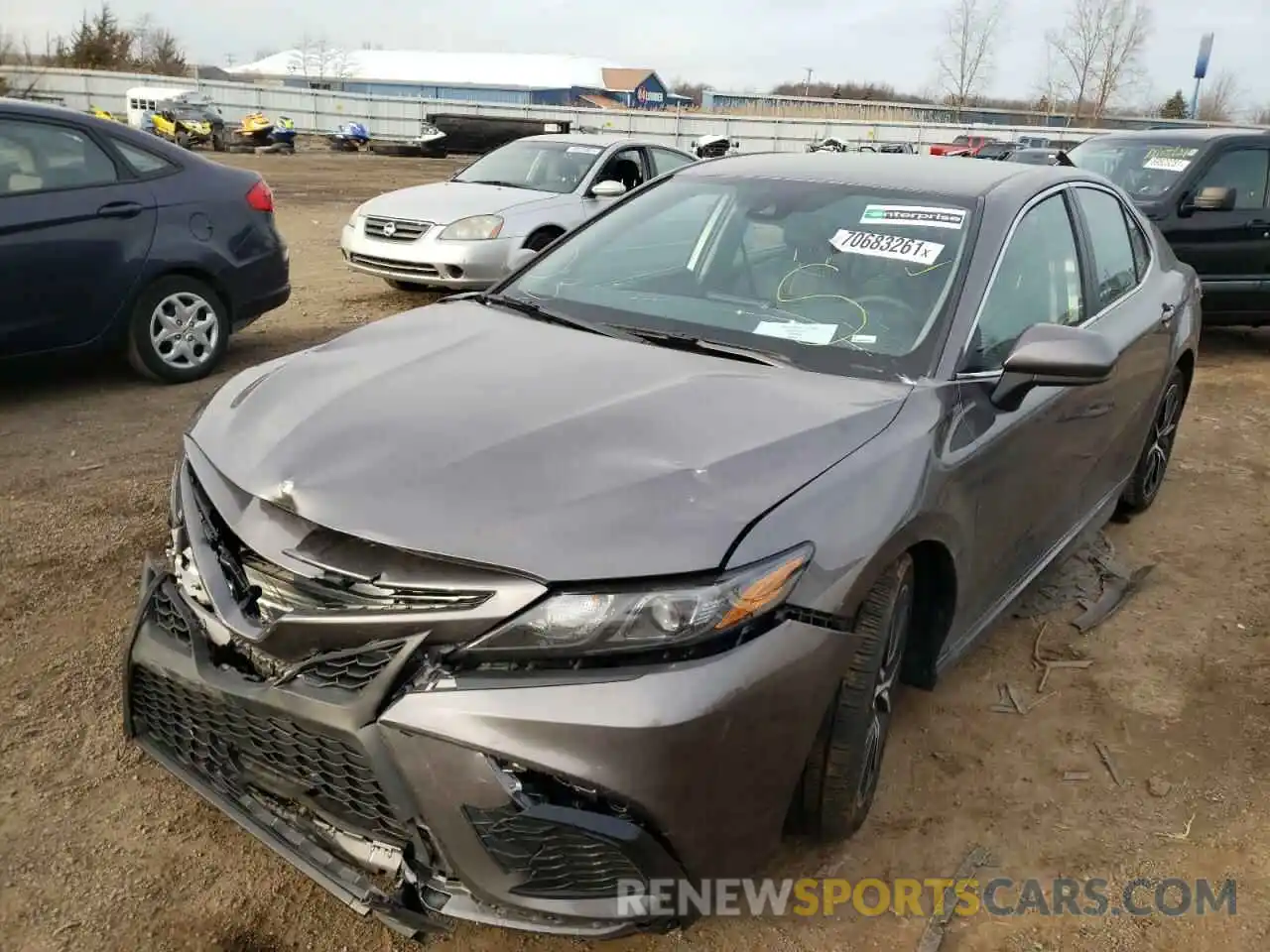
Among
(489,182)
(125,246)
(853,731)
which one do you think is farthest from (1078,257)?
(489,182)

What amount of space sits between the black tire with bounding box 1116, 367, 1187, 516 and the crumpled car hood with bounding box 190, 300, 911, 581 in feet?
8.62

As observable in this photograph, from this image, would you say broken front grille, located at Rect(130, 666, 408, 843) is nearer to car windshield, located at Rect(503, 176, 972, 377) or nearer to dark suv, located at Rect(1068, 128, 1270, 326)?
car windshield, located at Rect(503, 176, 972, 377)

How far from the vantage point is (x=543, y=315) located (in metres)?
3.20

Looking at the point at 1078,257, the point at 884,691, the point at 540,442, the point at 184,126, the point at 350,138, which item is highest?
the point at 1078,257

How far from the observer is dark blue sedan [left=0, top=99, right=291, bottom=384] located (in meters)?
5.33

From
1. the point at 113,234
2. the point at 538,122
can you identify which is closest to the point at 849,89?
the point at 538,122

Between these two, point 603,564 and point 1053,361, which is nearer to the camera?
point 603,564

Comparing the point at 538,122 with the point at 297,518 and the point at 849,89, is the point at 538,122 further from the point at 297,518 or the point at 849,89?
the point at 849,89

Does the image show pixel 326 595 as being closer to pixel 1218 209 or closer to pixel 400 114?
pixel 1218 209

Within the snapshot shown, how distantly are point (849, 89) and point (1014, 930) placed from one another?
9837cm

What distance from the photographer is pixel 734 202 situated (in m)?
3.51

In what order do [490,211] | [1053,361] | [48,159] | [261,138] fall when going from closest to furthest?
[1053,361] < [48,159] < [490,211] < [261,138]

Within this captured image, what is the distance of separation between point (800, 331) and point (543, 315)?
0.79m

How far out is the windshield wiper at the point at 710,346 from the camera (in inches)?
111
